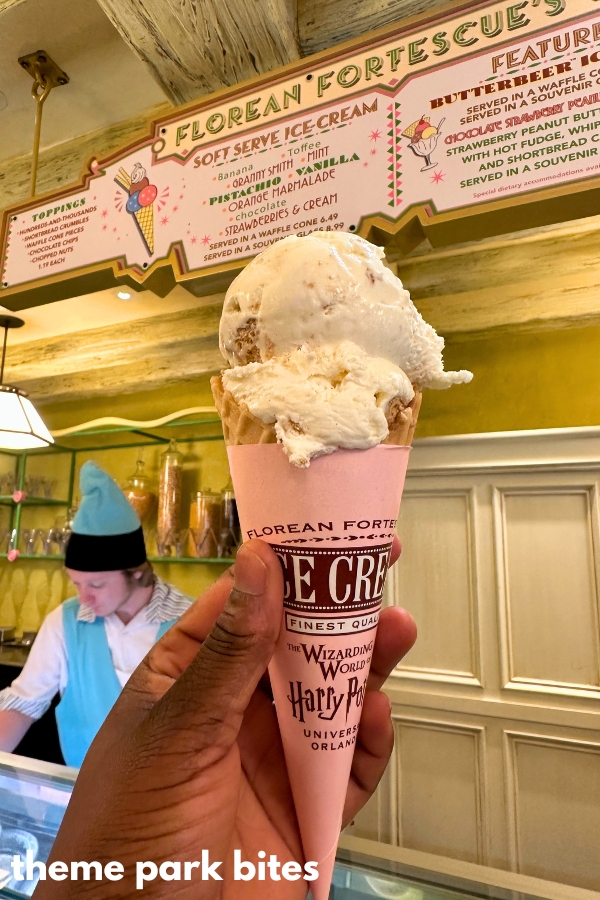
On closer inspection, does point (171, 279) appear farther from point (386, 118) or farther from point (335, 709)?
point (335, 709)

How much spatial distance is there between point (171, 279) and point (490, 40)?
1118 millimetres

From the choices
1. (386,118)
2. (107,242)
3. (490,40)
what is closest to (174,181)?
A: (107,242)

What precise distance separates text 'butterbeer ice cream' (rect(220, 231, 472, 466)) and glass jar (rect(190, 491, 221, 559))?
2.12 meters

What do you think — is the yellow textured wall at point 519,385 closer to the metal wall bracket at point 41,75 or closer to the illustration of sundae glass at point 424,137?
the illustration of sundae glass at point 424,137

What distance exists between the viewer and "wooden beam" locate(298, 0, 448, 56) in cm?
162

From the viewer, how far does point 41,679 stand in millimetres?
3109

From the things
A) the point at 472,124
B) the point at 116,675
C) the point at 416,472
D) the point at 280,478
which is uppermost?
the point at 472,124

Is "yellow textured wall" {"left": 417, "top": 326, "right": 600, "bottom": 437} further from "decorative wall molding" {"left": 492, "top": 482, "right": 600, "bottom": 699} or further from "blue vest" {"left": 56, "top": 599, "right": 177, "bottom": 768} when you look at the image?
"blue vest" {"left": 56, "top": 599, "right": 177, "bottom": 768}

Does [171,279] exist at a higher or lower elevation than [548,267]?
lower

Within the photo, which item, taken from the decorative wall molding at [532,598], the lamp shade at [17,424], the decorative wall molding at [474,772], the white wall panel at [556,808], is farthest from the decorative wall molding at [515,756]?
the lamp shade at [17,424]

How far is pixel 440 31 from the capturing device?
1403 mm

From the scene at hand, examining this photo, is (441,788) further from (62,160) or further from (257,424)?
(62,160)

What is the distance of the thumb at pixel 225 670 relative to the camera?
69 centimetres

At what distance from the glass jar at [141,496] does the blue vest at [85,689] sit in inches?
25.9
